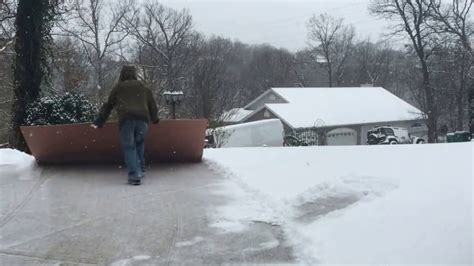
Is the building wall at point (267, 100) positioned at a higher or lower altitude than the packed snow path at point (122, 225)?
higher

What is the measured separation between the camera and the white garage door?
48312 millimetres

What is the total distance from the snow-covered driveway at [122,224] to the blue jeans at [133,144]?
180 mm

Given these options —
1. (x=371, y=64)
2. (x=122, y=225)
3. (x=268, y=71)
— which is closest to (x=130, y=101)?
(x=122, y=225)

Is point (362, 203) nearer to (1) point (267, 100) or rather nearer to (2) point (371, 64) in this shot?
(1) point (267, 100)

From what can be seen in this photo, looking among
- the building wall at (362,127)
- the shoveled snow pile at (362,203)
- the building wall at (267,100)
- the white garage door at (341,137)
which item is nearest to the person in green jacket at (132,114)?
the shoveled snow pile at (362,203)

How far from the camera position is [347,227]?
439 cm

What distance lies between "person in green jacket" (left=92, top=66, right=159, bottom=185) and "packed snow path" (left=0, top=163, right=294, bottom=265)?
10.5 inches

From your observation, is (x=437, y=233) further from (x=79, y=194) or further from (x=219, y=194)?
(x=79, y=194)

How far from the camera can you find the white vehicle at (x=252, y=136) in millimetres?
20172

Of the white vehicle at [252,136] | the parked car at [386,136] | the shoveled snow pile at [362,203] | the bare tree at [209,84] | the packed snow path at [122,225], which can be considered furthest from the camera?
the bare tree at [209,84]

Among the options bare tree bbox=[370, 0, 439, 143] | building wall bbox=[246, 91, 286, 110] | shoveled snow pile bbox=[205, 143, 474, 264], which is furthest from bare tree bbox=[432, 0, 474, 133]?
shoveled snow pile bbox=[205, 143, 474, 264]

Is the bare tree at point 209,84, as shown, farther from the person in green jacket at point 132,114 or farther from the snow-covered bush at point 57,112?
the person in green jacket at point 132,114

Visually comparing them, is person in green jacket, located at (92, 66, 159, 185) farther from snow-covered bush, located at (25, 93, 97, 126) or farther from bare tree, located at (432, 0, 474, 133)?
bare tree, located at (432, 0, 474, 133)

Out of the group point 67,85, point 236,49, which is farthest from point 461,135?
point 236,49
